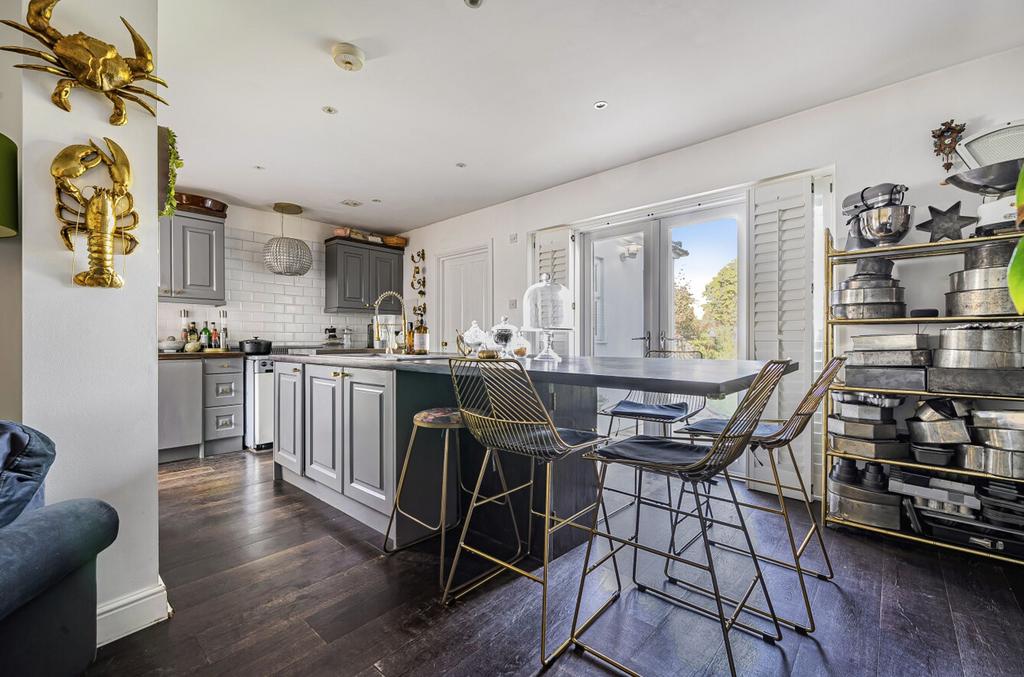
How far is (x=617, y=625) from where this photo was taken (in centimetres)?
162

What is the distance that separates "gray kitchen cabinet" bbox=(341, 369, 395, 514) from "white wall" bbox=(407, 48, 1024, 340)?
2.69 meters

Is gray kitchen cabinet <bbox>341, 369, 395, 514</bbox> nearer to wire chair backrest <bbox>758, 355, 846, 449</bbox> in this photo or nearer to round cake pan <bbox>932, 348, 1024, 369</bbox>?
wire chair backrest <bbox>758, 355, 846, 449</bbox>

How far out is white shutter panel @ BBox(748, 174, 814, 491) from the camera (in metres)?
2.96

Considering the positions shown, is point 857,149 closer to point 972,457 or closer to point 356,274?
point 972,457

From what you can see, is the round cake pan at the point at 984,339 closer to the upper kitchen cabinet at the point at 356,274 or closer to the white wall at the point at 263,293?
the upper kitchen cabinet at the point at 356,274

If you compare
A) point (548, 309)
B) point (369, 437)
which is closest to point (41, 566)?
point (369, 437)

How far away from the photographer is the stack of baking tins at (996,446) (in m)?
2.00

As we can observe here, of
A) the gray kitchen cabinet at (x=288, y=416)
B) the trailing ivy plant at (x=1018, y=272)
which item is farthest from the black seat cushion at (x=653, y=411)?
the gray kitchen cabinet at (x=288, y=416)

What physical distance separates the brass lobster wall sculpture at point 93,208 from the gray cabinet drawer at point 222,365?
3.04 metres

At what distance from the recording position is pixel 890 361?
2344mm

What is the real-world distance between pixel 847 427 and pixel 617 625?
1.76 m

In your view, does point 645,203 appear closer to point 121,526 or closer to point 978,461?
point 978,461

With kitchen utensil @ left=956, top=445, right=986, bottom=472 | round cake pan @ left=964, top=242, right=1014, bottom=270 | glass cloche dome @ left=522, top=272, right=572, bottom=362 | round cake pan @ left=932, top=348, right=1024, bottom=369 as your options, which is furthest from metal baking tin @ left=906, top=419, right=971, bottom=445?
glass cloche dome @ left=522, top=272, right=572, bottom=362

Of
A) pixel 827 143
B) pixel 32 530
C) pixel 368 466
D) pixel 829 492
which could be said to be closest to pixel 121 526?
pixel 32 530
